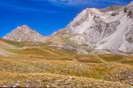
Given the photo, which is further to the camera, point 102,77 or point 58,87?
point 102,77

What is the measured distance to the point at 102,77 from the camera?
50344mm

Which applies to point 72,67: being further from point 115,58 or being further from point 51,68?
point 115,58

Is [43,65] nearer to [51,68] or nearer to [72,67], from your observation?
[51,68]

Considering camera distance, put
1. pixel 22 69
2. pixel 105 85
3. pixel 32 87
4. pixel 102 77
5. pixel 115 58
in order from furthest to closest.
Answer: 1. pixel 115 58
2. pixel 102 77
3. pixel 22 69
4. pixel 105 85
5. pixel 32 87

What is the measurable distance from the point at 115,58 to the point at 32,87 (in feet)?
492

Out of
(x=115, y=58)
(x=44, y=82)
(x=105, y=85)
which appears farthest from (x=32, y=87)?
(x=115, y=58)

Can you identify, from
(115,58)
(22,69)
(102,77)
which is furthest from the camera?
(115,58)

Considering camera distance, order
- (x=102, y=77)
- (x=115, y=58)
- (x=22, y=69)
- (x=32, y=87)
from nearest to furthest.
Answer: (x=32, y=87), (x=22, y=69), (x=102, y=77), (x=115, y=58)

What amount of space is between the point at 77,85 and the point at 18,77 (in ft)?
30.2

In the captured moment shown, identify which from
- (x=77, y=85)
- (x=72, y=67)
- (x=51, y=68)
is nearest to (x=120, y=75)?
(x=72, y=67)

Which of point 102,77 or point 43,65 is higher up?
point 43,65

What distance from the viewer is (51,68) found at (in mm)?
50531

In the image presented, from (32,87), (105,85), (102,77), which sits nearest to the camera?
(32,87)

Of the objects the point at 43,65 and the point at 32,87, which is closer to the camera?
the point at 32,87
